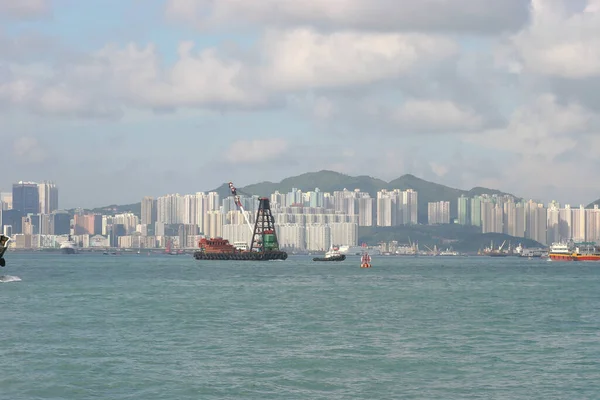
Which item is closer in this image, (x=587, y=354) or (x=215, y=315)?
(x=587, y=354)

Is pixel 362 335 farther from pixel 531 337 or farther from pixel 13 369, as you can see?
pixel 13 369

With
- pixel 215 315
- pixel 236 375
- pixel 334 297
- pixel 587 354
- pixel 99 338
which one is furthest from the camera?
pixel 334 297

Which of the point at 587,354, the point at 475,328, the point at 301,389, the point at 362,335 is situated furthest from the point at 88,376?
the point at 475,328

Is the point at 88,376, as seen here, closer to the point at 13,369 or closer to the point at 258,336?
the point at 13,369

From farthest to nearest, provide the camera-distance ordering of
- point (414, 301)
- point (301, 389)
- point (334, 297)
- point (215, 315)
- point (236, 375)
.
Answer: point (334, 297)
point (414, 301)
point (215, 315)
point (236, 375)
point (301, 389)

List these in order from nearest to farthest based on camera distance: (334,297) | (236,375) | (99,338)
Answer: (236,375), (99,338), (334,297)

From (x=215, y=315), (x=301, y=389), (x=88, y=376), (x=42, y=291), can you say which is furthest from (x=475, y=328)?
(x=42, y=291)
